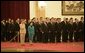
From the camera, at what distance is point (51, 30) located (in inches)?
516

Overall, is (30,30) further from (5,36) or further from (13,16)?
(13,16)

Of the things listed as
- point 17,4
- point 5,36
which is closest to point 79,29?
point 5,36

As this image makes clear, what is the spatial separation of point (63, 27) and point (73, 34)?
658 millimetres

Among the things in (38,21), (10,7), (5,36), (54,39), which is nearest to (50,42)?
(54,39)

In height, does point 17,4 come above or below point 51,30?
above

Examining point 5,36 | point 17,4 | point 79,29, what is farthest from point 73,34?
point 17,4

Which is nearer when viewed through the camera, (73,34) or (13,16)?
(73,34)

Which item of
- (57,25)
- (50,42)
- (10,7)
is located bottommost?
(50,42)

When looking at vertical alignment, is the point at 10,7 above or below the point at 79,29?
above

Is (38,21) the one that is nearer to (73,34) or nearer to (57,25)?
(57,25)

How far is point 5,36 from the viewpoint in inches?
540

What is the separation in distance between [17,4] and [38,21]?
13.3 feet

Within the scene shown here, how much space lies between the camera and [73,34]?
13.4m

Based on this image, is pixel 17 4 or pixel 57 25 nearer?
pixel 57 25
